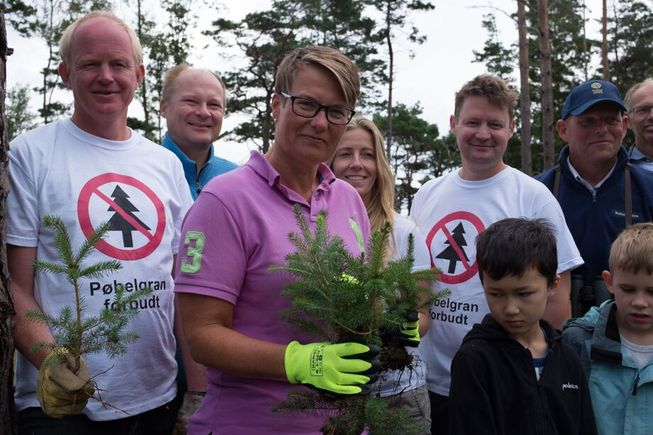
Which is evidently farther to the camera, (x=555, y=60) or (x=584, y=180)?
(x=555, y=60)

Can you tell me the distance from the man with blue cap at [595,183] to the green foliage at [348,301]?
81.9 inches

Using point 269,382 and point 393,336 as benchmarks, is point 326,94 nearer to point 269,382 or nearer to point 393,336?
point 393,336

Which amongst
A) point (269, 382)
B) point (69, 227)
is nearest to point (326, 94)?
point (269, 382)

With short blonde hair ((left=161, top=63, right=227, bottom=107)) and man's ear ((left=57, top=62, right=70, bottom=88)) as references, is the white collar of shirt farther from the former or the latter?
man's ear ((left=57, top=62, right=70, bottom=88))

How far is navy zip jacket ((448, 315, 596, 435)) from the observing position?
2705mm

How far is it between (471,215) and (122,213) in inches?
74.1

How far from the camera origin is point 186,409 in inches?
118

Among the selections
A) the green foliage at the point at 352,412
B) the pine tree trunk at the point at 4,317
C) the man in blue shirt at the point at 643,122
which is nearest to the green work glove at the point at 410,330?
the green foliage at the point at 352,412

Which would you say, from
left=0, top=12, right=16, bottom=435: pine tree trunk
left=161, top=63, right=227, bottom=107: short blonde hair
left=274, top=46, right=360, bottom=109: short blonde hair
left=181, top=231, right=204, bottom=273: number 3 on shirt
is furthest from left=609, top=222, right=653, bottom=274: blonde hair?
left=161, top=63, right=227, bottom=107: short blonde hair

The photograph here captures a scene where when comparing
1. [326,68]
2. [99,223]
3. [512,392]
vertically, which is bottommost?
[512,392]

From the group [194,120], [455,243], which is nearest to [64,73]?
[194,120]

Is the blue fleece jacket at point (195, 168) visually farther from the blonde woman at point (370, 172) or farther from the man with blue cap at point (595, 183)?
the man with blue cap at point (595, 183)

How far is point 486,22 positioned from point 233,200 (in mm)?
37025

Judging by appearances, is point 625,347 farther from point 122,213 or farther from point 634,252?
point 122,213
